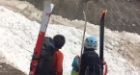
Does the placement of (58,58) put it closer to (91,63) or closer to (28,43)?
(91,63)

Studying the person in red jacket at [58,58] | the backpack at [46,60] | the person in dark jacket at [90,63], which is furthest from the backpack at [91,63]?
the backpack at [46,60]

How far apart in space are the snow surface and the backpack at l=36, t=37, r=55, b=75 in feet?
16.3

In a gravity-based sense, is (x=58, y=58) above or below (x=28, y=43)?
above

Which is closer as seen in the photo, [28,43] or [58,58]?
[58,58]

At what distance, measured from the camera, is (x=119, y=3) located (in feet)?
90.9

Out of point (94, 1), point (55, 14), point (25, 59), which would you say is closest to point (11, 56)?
point (25, 59)

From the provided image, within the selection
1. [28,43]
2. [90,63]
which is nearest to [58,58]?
[90,63]

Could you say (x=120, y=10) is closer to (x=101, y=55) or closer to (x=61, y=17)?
(x=61, y=17)

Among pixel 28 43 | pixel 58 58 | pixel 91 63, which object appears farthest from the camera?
pixel 28 43

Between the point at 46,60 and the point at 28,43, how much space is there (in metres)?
8.13

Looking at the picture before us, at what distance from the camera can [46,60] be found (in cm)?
944

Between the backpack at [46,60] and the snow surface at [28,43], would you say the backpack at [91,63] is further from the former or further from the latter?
the snow surface at [28,43]

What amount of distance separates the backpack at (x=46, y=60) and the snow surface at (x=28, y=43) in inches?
195

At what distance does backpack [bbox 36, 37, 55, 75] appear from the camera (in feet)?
30.9
